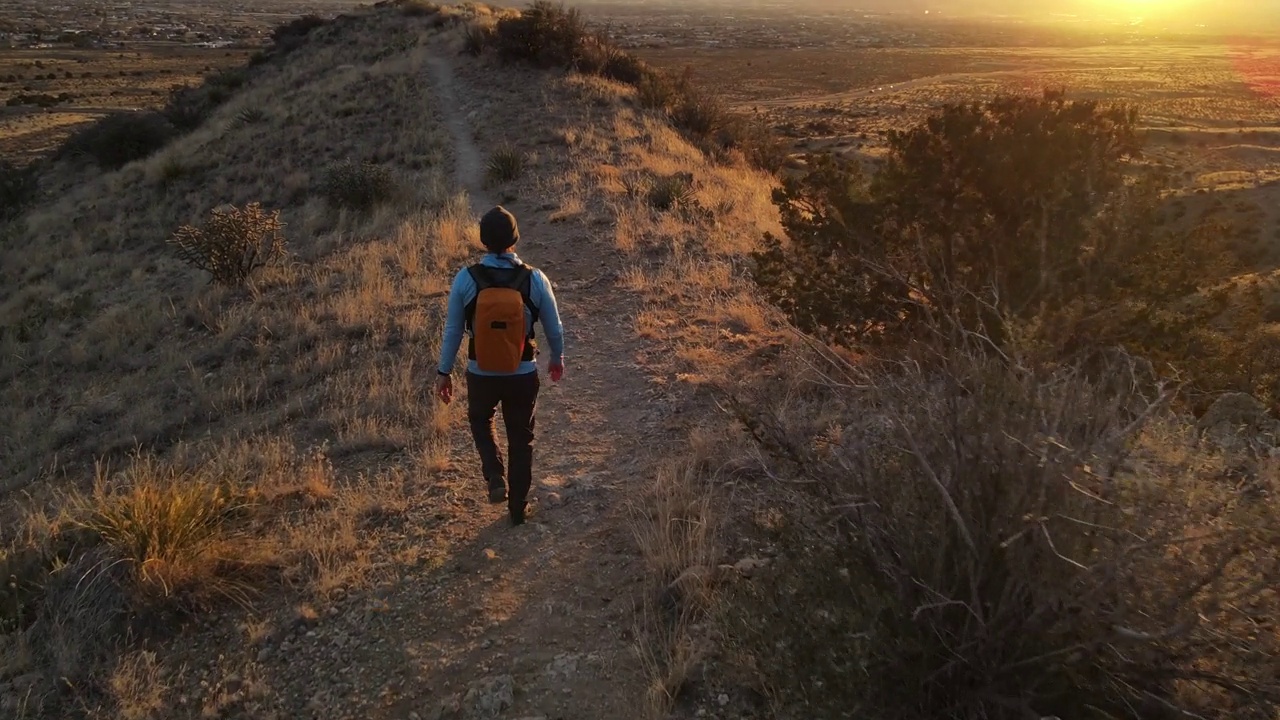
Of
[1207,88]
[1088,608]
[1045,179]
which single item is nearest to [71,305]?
[1045,179]

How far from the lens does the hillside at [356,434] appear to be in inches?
138

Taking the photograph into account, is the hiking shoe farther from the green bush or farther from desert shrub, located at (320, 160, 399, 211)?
desert shrub, located at (320, 160, 399, 211)

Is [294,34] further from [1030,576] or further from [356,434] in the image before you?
[1030,576]

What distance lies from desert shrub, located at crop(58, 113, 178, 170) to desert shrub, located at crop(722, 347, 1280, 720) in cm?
2571

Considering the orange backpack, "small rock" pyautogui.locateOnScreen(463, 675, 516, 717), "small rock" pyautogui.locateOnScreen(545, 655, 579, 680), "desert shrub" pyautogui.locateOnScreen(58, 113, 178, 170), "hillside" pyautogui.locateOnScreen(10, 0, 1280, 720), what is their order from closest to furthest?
"hillside" pyautogui.locateOnScreen(10, 0, 1280, 720) → "small rock" pyautogui.locateOnScreen(463, 675, 516, 717) → "small rock" pyautogui.locateOnScreen(545, 655, 579, 680) → the orange backpack → "desert shrub" pyautogui.locateOnScreen(58, 113, 178, 170)

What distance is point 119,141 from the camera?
Answer: 2319cm

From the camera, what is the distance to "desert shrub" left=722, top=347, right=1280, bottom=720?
214 centimetres

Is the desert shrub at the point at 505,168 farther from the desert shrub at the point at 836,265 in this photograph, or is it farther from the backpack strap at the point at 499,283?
the backpack strap at the point at 499,283

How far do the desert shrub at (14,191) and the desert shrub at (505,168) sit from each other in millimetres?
14581

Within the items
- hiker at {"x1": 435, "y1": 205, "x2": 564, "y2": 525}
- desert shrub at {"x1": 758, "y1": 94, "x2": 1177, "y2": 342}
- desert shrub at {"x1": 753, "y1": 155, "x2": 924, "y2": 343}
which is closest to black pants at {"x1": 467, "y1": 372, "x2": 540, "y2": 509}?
hiker at {"x1": 435, "y1": 205, "x2": 564, "y2": 525}

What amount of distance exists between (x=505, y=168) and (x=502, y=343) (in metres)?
10.0

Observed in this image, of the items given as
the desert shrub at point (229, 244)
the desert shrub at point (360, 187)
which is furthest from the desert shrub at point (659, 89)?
the desert shrub at point (229, 244)

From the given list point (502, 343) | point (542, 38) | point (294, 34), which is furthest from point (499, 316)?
point (294, 34)

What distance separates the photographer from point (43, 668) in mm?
3553
